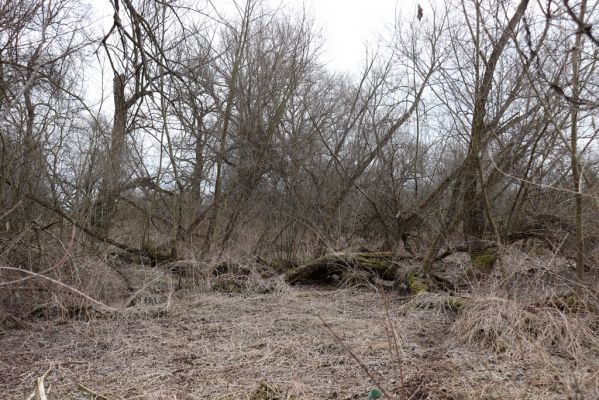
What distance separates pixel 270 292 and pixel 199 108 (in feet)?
10.6

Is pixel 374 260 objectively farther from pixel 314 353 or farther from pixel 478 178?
pixel 314 353

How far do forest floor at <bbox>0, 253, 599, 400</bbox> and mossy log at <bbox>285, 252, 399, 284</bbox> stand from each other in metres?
1.88

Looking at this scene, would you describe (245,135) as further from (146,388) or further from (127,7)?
(146,388)

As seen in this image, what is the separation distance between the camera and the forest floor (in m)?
3.44

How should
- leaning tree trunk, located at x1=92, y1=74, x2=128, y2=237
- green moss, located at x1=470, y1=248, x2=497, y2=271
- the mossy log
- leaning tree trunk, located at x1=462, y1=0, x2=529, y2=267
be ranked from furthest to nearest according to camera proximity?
1. the mossy log
2. leaning tree trunk, located at x1=92, y1=74, x2=128, y2=237
3. green moss, located at x1=470, y1=248, x2=497, y2=271
4. leaning tree trunk, located at x1=462, y1=0, x2=529, y2=267

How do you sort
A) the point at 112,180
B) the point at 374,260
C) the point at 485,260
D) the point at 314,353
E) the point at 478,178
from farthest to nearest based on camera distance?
the point at 374,260 < the point at 112,180 < the point at 478,178 < the point at 485,260 < the point at 314,353

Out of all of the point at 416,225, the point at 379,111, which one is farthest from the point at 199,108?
the point at 379,111

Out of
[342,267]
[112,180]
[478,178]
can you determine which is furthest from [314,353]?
[112,180]

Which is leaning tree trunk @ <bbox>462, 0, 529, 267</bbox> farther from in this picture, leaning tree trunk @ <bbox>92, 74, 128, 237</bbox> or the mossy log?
leaning tree trunk @ <bbox>92, 74, 128, 237</bbox>

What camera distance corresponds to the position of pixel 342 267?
26.6 ft

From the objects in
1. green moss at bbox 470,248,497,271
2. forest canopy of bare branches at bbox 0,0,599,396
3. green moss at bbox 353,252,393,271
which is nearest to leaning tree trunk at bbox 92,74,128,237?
forest canopy of bare branches at bbox 0,0,599,396

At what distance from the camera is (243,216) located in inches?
407

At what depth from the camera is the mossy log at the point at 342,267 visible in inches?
313

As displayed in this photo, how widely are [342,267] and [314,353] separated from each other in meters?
3.82
